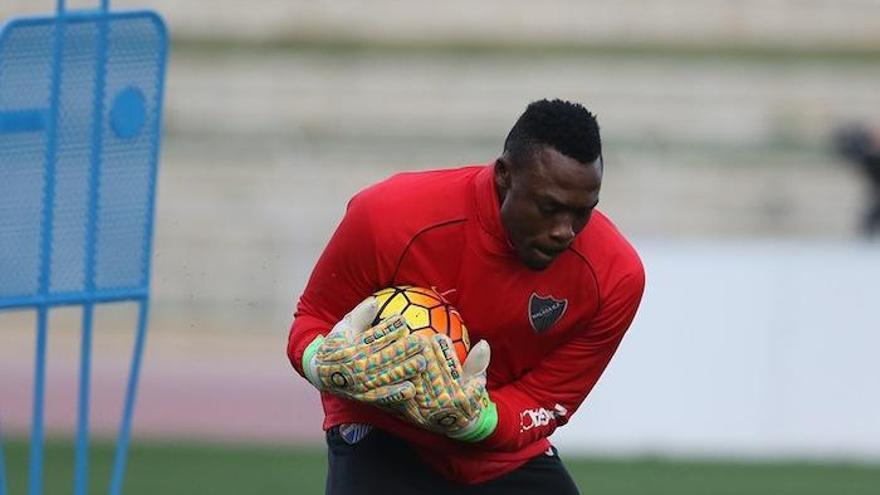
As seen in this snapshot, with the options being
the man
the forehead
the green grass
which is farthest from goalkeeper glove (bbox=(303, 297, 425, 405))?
the green grass

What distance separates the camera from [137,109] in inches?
244

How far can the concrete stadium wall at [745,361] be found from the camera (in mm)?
12203

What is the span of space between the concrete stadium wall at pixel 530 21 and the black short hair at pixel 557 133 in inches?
640

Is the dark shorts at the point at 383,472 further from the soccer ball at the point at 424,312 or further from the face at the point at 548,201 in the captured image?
the face at the point at 548,201

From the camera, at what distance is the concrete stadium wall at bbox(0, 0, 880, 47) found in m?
21.5

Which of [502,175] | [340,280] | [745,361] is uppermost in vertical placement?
[745,361]

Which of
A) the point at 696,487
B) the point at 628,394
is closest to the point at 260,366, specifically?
the point at 628,394

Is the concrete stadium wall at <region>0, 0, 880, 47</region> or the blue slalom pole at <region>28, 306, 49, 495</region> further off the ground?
the concrete stadium wall at <region>0, 0, 880, 47</region>

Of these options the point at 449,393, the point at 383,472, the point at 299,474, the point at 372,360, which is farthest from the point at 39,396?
the point at 299,474

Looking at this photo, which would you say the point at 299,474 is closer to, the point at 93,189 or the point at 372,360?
the point at 93,189

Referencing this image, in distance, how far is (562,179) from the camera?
505 cm

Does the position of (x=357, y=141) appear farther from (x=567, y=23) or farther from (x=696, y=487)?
(x=696, y=487)

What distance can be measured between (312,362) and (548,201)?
2.53ft

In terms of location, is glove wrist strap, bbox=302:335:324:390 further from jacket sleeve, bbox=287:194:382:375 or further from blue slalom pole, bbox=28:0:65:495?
blue slalom pole, bbox=28:0:65:495
